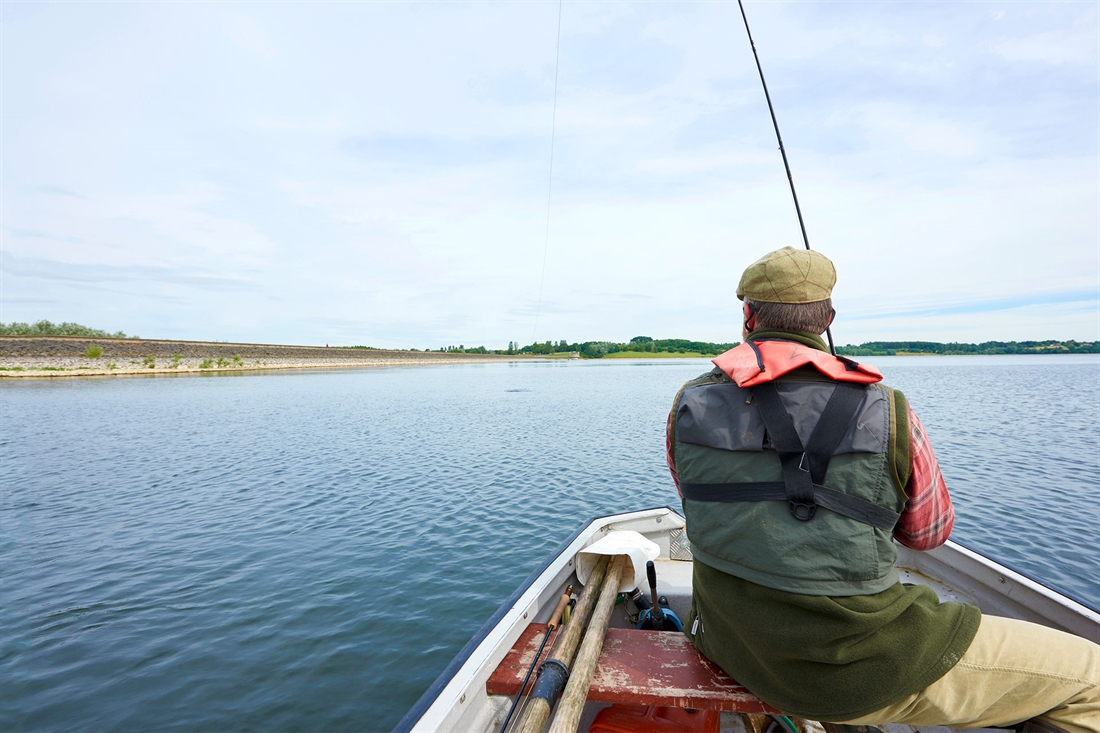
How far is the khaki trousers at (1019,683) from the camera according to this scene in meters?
2.14

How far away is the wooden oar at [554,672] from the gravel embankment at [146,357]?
70.0 metres

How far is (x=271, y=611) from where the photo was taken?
272 inches

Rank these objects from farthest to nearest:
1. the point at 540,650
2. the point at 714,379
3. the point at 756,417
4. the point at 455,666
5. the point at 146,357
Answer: the point at 146,357, the point at 540,650, the point at 455,666, the point at 714,379, the point at 756,417

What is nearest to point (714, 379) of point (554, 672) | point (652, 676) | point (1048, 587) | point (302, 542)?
point (652, 676)

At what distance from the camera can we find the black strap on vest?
2.04 metres

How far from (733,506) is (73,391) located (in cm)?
5067

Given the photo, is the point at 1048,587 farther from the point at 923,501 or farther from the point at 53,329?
the point at 53,329

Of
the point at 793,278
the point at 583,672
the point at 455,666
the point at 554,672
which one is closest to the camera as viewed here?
the point at 793,278

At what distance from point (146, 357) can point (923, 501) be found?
86640 millimetres

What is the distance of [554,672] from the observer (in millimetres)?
2867

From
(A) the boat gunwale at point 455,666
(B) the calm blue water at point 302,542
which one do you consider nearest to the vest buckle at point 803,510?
(A) the boat gunwale at point 455,666

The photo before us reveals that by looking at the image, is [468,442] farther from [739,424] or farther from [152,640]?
[739,424]

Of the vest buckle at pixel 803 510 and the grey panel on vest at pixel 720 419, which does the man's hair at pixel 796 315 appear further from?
the vest buckle at pixel 803 510

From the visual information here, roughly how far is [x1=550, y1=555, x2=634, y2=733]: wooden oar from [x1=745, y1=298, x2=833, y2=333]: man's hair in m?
2.08
